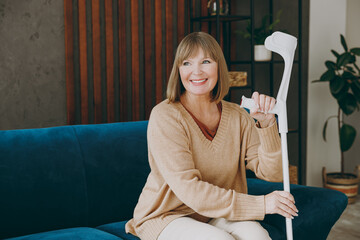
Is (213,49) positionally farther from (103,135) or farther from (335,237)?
(335,237)

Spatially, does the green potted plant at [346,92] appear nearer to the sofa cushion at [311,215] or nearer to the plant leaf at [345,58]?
the plant leaf at [345,58]

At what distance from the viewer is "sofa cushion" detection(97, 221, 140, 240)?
1.87m

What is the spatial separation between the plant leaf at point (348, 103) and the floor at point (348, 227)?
2.70 feet

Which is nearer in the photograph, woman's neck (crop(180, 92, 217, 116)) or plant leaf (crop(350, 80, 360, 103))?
woman's neck (crop(180, 92, 217, 116))

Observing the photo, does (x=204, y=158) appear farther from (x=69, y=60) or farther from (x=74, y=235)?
(x=69, y=60)

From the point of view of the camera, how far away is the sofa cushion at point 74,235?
5.88ft

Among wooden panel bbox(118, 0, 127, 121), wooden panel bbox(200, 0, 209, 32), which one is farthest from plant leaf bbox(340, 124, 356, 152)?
wooden panel bbox(118, 0, 127, 121)

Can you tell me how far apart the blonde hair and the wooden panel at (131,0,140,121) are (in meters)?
1.42

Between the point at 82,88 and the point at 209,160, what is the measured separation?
151cm

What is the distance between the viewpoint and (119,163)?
2160 millimetres

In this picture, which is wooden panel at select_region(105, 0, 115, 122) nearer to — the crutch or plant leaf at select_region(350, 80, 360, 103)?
the crutch

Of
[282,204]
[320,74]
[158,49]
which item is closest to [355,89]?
[320,74]

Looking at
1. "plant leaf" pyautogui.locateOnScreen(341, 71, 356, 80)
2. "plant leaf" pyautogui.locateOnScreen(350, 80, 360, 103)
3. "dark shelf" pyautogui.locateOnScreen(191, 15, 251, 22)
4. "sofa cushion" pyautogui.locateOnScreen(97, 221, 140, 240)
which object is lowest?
"sofa cushion" pyautogui.locateOnScreen(97, 221, 140, 240)

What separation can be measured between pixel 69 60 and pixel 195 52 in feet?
4.62
